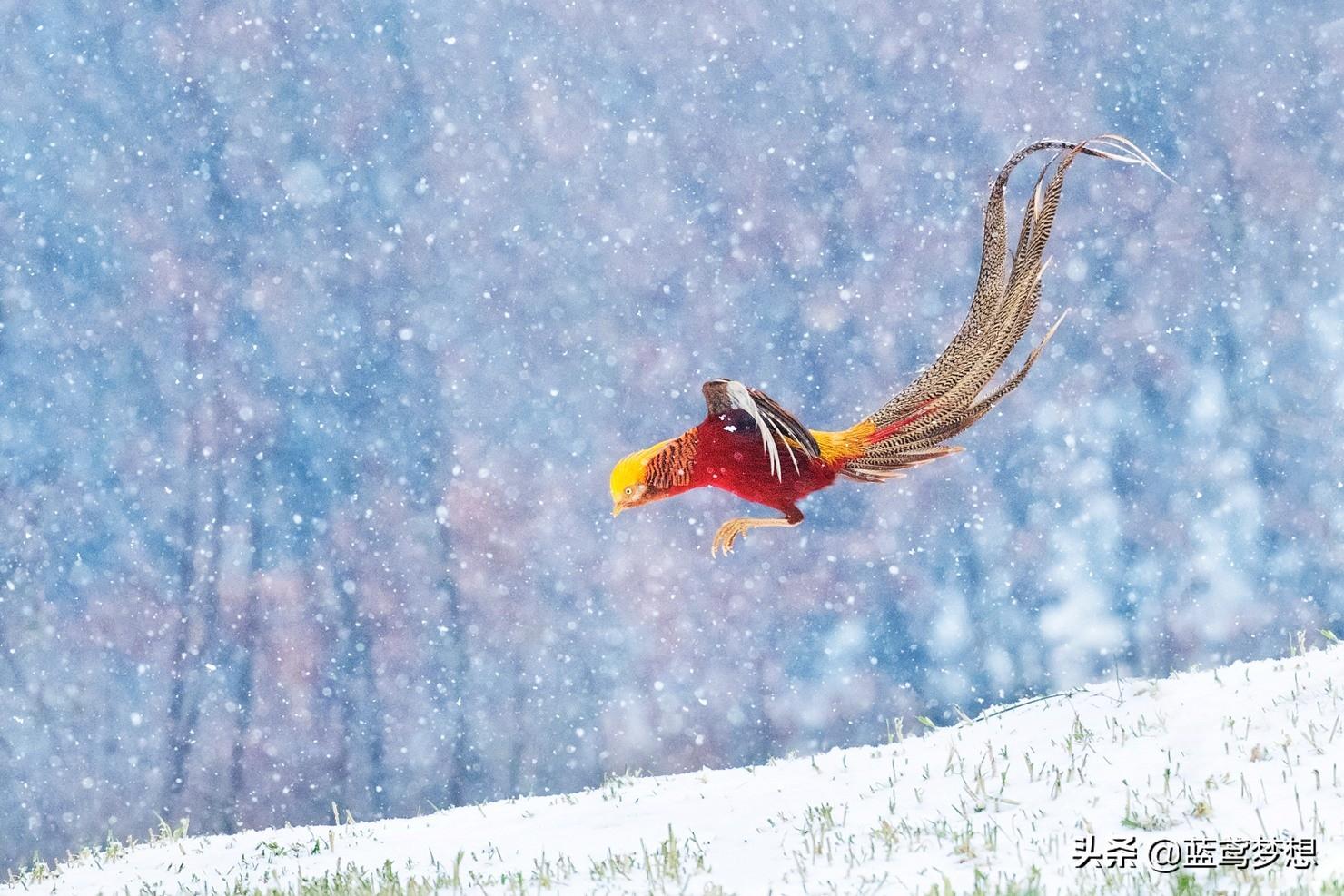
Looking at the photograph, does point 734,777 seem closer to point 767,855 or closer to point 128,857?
point 767,855

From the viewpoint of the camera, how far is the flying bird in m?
5.56

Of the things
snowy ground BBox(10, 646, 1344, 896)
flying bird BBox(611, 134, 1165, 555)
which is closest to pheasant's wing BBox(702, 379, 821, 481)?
flying bird BBox(611, 134, 1165, 555)

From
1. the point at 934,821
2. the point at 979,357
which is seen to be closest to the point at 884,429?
the point at 979,357

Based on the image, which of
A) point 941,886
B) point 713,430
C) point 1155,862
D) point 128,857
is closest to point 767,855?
point 941,886

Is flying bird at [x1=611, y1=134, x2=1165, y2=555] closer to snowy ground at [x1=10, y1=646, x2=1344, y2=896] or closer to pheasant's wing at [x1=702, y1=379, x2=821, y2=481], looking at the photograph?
pheasant's wing at [x1=702, y1=379, x2=821, y2=481]

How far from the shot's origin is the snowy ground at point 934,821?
13.8 feet

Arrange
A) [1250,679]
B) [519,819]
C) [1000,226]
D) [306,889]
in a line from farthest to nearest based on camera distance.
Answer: [519,819]
[1250,679]
[1000,226]
[306,889]

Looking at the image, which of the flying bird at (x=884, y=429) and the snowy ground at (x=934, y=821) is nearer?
the snowy ground at (x=934, y=821)

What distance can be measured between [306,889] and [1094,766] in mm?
3976

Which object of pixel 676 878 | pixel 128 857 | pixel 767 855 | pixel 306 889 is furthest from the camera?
pixel 128 857

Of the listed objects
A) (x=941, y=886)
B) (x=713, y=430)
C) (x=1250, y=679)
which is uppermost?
(x=713, y=430)

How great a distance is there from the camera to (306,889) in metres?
5.24

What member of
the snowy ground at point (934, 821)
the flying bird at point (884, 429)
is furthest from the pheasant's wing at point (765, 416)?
the snowy ground at point (934, 821)

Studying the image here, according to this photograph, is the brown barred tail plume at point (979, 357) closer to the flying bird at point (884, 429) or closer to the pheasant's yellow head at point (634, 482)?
the flying bird at point (884, 429)
